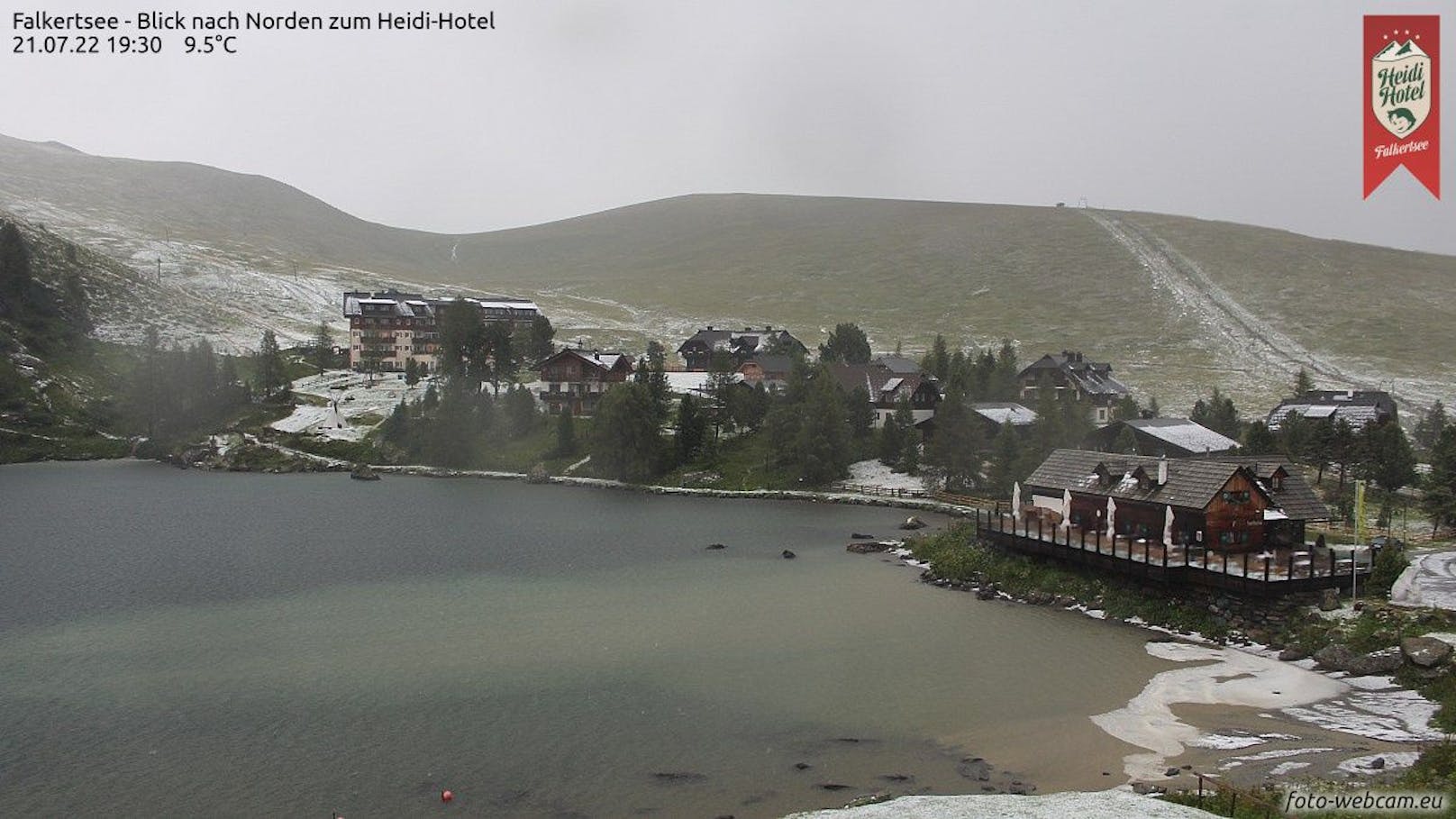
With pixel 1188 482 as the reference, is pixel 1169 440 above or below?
above

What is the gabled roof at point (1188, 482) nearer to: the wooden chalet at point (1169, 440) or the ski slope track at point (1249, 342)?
the wooden chalet at point (1169, 440)

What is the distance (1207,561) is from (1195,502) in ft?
13.5

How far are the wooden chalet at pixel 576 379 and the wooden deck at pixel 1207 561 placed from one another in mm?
71389

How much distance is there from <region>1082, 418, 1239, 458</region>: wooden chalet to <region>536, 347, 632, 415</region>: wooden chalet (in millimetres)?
57140

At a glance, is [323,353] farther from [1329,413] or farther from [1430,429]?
[1430,429]

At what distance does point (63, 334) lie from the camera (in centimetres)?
12694

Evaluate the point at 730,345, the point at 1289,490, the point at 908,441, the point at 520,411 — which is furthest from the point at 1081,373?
the point at 520,411

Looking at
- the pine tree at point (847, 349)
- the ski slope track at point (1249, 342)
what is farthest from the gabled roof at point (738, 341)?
the ski slope track at point (1249, 342)

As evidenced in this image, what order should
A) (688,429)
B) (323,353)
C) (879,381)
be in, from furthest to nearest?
(323,353) → (879,381) → (688,429)

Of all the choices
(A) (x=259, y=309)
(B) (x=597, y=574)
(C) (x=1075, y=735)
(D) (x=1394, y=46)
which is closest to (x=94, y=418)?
(A) (x=259, y=309)

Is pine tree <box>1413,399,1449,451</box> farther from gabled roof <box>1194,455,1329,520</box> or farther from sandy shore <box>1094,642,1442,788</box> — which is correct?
sandy shore <box>1094,642,1442,788</box>

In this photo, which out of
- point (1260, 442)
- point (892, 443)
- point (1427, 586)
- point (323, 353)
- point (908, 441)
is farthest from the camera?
point (323, 353)

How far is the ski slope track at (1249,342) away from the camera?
4877 inches

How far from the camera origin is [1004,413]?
88.8 meters
